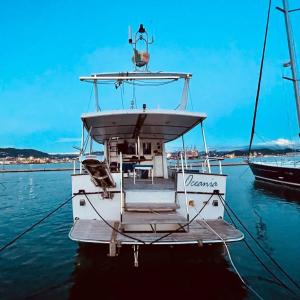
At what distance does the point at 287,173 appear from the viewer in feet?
94.8

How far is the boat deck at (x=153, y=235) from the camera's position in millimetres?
6336

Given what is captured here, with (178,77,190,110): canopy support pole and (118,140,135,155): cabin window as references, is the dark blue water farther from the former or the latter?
(178,77,190,110): canopy support pole

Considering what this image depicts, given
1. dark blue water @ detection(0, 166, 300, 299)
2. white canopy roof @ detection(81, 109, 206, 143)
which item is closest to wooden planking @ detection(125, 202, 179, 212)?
dark blue water @ detection(0, 166, 300, 299)

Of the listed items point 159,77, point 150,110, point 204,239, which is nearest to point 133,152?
point 159,77

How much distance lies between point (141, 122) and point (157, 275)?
5.25 meters

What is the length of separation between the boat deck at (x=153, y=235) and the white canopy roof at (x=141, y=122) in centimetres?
335

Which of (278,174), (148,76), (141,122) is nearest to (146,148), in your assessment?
(141,122)

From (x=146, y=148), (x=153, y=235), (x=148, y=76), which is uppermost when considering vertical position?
(x=148, y=76)

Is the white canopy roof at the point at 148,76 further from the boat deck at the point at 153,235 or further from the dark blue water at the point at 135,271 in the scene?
the dark blue water at the point at 135,271

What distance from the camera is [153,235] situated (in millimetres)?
6668

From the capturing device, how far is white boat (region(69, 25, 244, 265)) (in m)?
6.64

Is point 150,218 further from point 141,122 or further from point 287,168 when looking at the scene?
point 287,168

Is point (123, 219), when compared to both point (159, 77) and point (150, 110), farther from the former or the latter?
point (159, 77)

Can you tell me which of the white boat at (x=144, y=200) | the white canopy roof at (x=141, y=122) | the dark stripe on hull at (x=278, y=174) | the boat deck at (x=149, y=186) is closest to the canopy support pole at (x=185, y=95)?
the white boat at (x=144, y=200)
